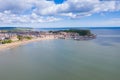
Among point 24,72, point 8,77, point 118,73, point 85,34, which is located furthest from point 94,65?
point 85,34

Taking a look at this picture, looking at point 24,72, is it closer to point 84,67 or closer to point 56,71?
point 56,71

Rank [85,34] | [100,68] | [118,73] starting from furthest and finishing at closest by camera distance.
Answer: [85,34]
[100,68]
[118,73]

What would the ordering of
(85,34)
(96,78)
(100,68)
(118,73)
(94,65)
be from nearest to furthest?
(96,78), (118,73), (100,68), (94,65), (85,34)

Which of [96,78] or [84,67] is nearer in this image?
[96,78]

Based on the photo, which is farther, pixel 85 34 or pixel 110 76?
pixel 85 34

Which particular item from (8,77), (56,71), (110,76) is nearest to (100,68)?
(110,76)

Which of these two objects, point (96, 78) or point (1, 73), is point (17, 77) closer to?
point (1, 73)

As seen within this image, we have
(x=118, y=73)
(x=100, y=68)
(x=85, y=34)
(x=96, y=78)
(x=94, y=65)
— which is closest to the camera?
(x=96, y=78)

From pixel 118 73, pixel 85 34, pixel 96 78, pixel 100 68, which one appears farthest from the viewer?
pixel 85 34
